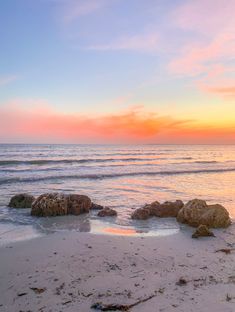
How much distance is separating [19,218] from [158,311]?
20.8ft

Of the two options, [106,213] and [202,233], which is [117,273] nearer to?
[202,233]

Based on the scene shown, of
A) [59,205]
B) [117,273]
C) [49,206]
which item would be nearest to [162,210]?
[59,205]

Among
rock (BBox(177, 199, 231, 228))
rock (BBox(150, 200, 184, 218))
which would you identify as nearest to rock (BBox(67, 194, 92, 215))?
rock (BBox(150, 200, 184, 218))

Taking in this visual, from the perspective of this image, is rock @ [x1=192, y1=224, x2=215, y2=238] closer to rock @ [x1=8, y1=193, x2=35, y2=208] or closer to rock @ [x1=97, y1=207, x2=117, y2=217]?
rock @ [x1=97, y1=207, x2=117, y2=217]

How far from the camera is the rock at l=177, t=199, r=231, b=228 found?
8.72 m

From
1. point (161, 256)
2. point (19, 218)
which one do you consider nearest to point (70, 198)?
point (19, 218)

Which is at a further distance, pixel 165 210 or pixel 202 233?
pixel 165 210

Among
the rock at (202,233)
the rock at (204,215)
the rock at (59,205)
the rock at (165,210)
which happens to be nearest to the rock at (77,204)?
the rock at (59,205)

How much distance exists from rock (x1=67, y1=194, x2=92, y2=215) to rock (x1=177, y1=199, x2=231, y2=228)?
293 centimetres

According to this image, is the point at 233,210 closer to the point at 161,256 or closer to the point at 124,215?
the point at 124,215

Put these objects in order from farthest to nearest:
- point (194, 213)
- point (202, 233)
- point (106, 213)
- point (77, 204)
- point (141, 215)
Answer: point (77, 204) < point (106, 213) < point (141, 215) < point (194, 213) < point (202, 233)

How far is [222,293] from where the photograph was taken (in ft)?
15.5

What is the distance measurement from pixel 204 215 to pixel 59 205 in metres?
4.06

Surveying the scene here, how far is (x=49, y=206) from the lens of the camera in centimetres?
1009
